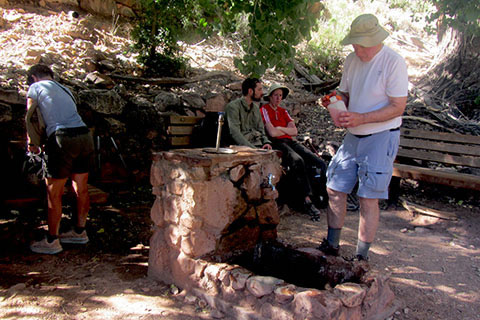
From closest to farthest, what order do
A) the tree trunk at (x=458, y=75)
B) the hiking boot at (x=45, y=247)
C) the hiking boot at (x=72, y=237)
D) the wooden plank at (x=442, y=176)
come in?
the hiking boot at (x=45, y=247)
the hiking boot at (x=72, y=237)
the wooden plank at (x=442, y=176)
the tree trunk at (x=458, y=75)

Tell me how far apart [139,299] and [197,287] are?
0.39 meters

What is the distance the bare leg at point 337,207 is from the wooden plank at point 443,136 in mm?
2790

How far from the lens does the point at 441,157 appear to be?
492 centimetres

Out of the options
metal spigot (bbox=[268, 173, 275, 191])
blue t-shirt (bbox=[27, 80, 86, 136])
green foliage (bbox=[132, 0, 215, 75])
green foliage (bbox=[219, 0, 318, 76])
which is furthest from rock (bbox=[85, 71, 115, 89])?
metal spigot (bbox=[268, 173, 275, 191])

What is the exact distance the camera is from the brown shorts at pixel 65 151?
135 inches

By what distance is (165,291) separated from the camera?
270 cm

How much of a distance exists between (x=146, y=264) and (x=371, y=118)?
7.00ft

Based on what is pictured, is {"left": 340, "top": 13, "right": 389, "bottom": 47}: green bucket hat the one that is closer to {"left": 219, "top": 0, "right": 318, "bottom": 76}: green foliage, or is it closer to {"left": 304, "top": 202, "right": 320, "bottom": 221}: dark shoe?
{"left": 219, "top": 0, "right": 318, "bottom": 76}: green foliage

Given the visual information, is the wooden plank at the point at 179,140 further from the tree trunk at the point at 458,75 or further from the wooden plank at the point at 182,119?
the tree trunk at the point at 458,75

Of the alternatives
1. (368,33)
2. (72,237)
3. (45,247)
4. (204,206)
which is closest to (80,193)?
(72,237)

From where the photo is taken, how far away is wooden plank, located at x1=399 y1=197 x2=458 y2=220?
14.5 ft

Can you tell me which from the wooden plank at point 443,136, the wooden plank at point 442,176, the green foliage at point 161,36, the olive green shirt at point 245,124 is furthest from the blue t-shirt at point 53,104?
the wooden plank at point 443,136

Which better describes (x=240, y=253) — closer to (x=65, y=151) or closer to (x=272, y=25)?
(x=65, y=151)

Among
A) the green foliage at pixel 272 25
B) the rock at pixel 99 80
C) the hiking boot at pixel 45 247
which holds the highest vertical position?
the green foliage at pixel 272 25
